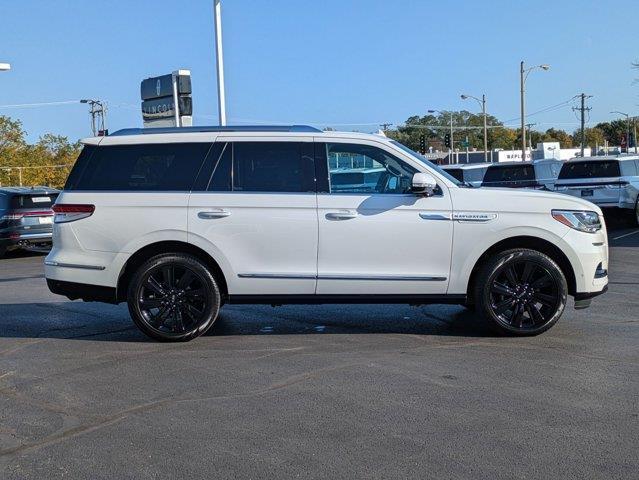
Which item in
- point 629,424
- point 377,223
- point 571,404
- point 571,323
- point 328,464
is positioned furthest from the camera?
point 571,323

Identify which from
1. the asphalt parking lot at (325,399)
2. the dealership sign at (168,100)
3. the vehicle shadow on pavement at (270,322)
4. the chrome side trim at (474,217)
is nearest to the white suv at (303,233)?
the chrome side trim at (474,217)

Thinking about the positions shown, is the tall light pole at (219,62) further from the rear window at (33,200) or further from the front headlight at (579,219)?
the front headlight at (579,219)

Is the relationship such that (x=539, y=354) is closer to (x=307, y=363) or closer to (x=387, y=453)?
(x=307, y=363)

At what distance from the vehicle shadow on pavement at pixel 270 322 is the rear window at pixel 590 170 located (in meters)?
12.7

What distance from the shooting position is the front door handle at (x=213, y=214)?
727 centimetres

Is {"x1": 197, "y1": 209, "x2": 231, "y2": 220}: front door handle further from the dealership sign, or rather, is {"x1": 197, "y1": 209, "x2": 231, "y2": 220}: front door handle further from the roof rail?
the dealership sign

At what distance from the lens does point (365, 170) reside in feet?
24.5

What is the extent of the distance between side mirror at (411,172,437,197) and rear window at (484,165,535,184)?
593 inches

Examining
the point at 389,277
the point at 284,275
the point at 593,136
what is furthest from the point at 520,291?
the point at 593,136

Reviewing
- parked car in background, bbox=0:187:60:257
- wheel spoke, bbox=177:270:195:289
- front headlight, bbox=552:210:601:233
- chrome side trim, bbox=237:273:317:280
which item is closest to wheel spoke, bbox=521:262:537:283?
front headlight, bbox=552:210:601:233

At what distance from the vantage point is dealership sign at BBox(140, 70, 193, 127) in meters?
16.0

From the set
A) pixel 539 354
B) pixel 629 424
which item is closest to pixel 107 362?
pixel 539 354

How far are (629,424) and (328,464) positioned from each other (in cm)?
197

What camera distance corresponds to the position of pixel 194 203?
24.0 feet
